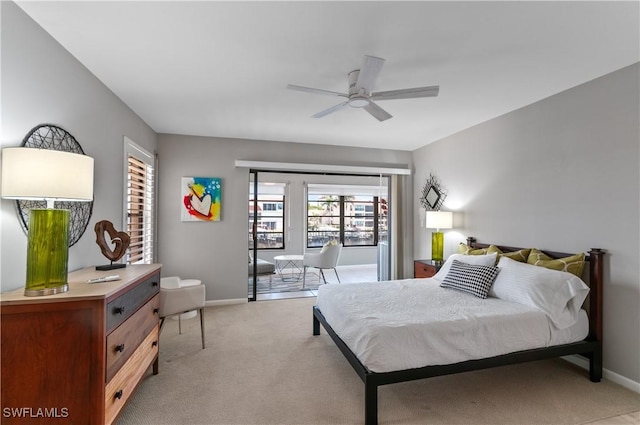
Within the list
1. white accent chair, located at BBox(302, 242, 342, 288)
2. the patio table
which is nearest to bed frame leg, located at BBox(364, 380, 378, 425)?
white accent chair, located at BBox(302, 242, 342, 288)

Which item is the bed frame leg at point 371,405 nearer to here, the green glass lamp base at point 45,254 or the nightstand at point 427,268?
the green glass lamp base at point 45,254

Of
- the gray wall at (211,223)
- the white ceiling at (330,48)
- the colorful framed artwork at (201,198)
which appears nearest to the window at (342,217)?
the gray wall at (211,223)

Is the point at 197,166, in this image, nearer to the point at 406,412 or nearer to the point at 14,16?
the point at 14,16

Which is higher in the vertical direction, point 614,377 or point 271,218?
point 271,218

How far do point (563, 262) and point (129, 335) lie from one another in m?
3.46

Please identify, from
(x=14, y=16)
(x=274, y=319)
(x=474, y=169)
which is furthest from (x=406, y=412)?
(x=14, y=16)

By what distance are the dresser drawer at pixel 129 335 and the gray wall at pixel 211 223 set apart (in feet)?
6.87

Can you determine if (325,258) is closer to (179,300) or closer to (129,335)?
(179,300)

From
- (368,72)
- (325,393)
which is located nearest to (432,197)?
(368,72)

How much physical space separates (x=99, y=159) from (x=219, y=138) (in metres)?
2.10

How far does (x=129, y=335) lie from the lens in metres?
1.94

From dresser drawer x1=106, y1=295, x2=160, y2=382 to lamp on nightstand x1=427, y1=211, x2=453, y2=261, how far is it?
11.4 ft

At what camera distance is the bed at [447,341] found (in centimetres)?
207

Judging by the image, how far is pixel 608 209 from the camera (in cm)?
262
